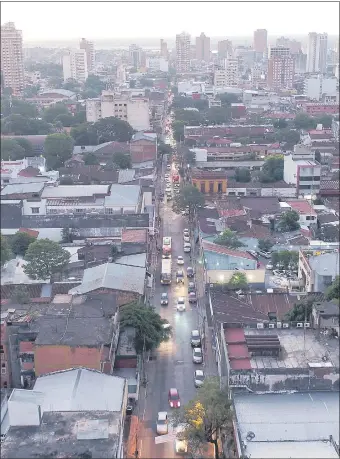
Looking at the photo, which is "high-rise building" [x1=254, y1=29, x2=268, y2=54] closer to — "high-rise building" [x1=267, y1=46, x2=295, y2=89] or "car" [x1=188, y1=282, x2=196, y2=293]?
"high-rise building" [x1=267, y1=46, x2=295, y2=89]

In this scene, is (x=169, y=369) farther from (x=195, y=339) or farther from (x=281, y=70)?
(x=281, y=70)

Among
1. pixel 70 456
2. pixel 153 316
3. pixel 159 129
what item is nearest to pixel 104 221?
pixel 153 316

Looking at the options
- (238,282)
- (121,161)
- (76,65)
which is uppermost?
(76,65)

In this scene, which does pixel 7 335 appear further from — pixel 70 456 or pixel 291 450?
pixel 291 450

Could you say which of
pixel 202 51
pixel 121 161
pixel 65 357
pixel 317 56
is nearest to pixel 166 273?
pixel 65 357

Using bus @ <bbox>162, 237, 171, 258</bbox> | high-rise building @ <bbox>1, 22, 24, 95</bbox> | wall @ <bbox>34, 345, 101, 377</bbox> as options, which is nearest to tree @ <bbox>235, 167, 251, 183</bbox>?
bus @ <bbox>162, 237, 171, 258</bbox>
